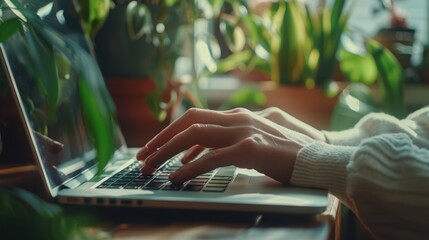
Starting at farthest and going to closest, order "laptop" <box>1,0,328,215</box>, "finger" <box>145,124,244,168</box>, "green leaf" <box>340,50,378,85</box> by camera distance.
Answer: "green leaf" <box>340,50,378,85</box>, "finger" <box>145,124,244,168</box>, "laptop" <box>1,0,328,215</box>

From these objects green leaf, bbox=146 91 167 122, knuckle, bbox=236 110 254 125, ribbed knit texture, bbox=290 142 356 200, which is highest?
knuckle, bbox=236 110 254 125

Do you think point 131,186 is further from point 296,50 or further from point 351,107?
point 296,50

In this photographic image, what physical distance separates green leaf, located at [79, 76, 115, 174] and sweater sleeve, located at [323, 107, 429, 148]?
0.50m

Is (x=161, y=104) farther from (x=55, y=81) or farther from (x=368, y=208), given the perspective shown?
(x=55, y=81)

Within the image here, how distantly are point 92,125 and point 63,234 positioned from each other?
9 centimetres

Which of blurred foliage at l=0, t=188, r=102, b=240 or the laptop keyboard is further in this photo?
the laptop keyboard

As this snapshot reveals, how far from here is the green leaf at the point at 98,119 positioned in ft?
1.31

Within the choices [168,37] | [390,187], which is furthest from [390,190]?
[168,37]

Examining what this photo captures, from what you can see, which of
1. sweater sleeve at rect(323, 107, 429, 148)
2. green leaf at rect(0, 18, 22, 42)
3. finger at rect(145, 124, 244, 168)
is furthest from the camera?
sweater sleeve at rect(323, 107, 429, 148)

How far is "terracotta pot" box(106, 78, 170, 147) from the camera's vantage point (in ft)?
4.08

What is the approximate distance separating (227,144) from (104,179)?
0.49 feet

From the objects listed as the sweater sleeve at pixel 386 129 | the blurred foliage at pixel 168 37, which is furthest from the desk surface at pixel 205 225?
the blurred foliage at pixel 168 37

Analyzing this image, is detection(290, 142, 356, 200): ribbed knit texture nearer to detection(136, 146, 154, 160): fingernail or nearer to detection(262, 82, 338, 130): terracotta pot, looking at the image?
detection(136, 146, 154, 160): fingernail

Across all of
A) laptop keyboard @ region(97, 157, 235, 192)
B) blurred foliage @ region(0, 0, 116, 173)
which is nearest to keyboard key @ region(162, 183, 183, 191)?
laptop keyboard @ region(97, 157, 235, 192)
